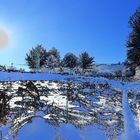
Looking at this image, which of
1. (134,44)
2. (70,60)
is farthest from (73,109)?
(70,60)

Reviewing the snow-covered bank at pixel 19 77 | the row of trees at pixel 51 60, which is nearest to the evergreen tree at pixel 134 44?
the snow-covered bank at pixel 19 77

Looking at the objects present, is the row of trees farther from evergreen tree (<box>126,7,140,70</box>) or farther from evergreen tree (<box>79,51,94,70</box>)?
evergreen tree (<box>126,7,140,70</box>)

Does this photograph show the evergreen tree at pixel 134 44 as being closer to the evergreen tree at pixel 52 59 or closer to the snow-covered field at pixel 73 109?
the snow-covered field at pixel 73 109

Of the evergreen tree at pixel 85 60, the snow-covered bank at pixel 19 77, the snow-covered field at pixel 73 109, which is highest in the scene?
the evergreen tree at pixel 85 60

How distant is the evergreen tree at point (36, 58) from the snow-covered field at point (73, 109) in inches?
2390

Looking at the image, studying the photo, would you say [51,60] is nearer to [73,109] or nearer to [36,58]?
[36,58]

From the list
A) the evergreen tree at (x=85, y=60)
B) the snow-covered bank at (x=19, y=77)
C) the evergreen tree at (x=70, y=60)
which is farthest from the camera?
the evergreen tree at (x=70, y=60)

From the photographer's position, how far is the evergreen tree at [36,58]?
77875mm

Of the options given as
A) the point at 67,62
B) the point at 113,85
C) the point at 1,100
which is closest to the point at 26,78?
the point at 113,85

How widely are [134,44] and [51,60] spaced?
43287mm

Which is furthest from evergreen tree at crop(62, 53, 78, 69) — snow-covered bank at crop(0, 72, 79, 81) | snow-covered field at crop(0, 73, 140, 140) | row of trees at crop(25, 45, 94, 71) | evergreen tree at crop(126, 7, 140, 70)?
snow-covered field at crop(0, 73, 140, 140)

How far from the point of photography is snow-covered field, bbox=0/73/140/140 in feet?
22.2

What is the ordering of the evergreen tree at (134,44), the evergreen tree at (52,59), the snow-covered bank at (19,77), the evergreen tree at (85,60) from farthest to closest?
the evergreen tree at (85,60) < the evergreen tree at (52,59) < the evergreen tree at (134,44) < the snow-covered bank at (19,77)

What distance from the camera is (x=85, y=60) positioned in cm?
8231
